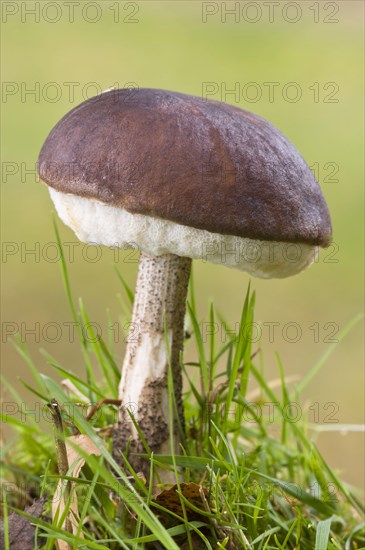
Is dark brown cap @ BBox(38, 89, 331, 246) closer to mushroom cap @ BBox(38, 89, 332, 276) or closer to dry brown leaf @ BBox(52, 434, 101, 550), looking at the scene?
mushroom cap @ BBox(38, 89, 332, 276)

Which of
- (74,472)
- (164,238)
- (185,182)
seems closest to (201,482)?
(74,472)

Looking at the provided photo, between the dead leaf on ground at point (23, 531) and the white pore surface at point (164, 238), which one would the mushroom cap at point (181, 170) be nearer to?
the white pore surface at point (164, 238)

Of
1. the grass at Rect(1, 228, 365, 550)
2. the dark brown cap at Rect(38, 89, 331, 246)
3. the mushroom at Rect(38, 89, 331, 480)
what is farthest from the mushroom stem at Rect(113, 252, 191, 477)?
the dark brown cap at Rect(38, 89, 331, 246)

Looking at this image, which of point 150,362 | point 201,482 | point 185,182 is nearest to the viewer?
point 185,182

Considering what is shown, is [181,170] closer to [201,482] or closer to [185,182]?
[185,182]

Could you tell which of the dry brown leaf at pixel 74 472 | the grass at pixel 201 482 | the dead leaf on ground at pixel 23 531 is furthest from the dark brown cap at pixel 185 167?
the dead leaf on ground at pixel 23 531

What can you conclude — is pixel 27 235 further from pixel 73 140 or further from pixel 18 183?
pixel 73 140

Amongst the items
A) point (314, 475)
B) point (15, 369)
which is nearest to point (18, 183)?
point (15, 369)
